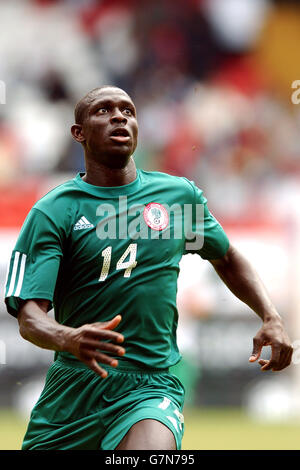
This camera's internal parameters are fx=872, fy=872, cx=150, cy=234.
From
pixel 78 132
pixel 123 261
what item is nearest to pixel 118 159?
pixel 78 132

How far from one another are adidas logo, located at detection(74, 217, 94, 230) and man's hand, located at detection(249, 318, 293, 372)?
1.05 metres

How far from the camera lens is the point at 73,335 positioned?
3799 mm

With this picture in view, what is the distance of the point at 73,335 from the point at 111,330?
0.41 meters

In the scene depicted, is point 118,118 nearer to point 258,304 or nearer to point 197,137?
point 258,304

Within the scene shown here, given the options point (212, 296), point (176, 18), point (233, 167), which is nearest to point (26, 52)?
point (176, 18)

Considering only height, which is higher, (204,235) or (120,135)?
(120,135)

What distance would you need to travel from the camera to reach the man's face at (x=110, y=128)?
4.66 meters

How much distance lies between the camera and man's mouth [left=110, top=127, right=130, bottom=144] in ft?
15.2

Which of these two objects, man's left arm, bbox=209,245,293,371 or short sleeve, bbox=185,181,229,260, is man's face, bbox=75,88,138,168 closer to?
short sleeve, bbox=185,181,229,260
